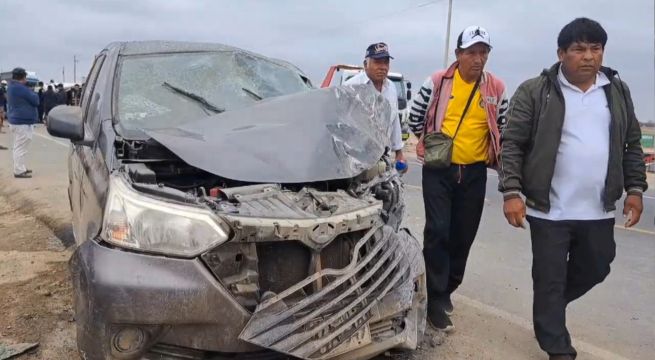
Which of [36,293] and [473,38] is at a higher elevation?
[473,38]

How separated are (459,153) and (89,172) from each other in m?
2.23

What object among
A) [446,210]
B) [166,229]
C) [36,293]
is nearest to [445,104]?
[446,210]

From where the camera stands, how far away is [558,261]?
3.30 meters

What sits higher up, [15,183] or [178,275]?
[178,275]

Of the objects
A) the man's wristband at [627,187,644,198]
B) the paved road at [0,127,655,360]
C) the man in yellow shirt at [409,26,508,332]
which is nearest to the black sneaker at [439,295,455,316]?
the man in yellow shirt at [409,26,508,332]

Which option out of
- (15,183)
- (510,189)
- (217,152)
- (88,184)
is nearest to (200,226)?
(217,152)

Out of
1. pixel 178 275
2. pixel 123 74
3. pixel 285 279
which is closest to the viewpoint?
pixel 178 275

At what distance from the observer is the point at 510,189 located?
3.29 metres

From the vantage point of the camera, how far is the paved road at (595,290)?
3.84 m

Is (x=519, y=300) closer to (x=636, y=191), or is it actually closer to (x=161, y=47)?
(x=636, y=191)

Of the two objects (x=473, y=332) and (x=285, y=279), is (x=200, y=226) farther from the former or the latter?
(x=473, y=332)

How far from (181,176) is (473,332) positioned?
2085 mm

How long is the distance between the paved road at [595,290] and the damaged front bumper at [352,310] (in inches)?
65.5

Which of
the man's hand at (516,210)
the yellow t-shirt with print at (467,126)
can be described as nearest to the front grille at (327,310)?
the man's hand at (516,210)
